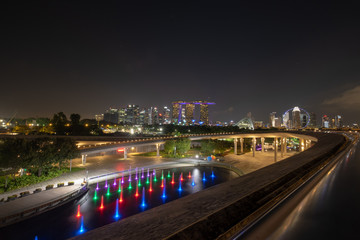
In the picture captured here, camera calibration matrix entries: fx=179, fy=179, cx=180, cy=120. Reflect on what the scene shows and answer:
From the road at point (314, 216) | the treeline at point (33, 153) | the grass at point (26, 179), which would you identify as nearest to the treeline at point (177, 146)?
the treeline at point (33, 153)

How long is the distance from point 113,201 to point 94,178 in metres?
8.39

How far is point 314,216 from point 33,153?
1089 inches

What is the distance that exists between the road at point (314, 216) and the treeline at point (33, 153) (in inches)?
1040

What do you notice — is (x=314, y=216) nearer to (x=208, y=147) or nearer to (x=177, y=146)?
(x=177, y=146)

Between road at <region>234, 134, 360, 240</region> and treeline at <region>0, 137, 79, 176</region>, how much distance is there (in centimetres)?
2641

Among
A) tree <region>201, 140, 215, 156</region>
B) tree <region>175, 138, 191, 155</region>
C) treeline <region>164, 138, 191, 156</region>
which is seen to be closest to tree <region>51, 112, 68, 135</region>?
treeline <region>164, 138, 191, 156</region>

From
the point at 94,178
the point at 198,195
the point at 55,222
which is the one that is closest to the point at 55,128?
the point at 94,178

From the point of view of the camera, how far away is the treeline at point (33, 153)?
2050cm

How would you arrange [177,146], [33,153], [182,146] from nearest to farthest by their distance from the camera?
[33,153] < [182,146] < [177,146]

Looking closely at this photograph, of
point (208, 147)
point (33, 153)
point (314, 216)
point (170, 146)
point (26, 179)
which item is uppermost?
point (314, 216)

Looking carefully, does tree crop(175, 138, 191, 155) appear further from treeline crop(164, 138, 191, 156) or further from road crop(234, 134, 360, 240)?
road crop(234, 134, 360, 240)

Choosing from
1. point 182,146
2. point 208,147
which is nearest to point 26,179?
point 182,146

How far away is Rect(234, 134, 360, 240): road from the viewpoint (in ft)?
13.1

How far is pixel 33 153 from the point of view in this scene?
866 inches
